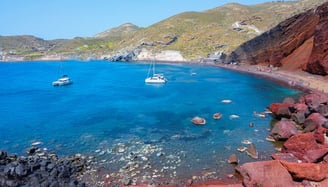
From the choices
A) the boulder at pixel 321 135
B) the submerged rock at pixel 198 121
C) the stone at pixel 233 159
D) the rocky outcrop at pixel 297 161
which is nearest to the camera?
the rocky outcrop at pixel 297 161

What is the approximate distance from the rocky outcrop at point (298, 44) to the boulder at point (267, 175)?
212 feet

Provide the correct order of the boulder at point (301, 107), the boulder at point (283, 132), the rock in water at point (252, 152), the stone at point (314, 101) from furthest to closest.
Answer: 1. the boulder at point (301, 107)
2. the stone at point (314, 101)
3. the boulder at point (283, 132)
4. the rock in water at point (252, 152)

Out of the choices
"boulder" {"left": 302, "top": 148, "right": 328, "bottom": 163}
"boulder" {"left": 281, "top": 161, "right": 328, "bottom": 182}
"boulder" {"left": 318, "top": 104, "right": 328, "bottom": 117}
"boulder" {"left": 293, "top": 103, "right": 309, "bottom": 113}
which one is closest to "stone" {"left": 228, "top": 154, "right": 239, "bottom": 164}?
"boulder" {"left": 302, "top": 148, "right": 328, "bottom": 163}

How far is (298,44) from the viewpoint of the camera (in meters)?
106

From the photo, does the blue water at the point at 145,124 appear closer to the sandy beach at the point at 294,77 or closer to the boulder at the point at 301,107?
the sandy beach at the point at 294,77

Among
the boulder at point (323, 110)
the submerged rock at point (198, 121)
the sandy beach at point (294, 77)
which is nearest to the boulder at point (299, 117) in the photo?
the boulder at point (323, 110)

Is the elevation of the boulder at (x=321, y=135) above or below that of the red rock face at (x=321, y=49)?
below

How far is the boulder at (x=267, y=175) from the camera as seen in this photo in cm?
2760

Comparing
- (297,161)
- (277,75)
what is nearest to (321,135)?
(297,161)

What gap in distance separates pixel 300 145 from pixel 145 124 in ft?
86.7

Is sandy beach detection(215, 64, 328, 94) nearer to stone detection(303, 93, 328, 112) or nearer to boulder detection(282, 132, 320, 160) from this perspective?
stone detection(303, 93, 328, 112)

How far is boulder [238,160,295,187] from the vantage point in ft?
90.5

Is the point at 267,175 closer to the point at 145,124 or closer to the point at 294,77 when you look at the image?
the point at 145,124

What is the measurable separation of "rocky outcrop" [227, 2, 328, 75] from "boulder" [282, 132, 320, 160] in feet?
177
